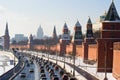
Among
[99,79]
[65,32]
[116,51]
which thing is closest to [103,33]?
[116,51]

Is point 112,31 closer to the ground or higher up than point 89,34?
closer to the ground

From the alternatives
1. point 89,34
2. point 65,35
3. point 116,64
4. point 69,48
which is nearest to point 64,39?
point 65,35

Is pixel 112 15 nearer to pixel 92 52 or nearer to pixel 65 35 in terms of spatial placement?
pixel 92 52

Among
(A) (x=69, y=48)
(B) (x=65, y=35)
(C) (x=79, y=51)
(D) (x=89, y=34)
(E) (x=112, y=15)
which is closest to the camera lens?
(E) (x=112, y=15)

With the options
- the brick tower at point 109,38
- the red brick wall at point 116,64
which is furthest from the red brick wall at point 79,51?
the red brick wall at point 116,64

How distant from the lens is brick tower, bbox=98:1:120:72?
60.0m

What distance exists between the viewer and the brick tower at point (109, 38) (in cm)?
5997

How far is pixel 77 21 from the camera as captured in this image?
352ft

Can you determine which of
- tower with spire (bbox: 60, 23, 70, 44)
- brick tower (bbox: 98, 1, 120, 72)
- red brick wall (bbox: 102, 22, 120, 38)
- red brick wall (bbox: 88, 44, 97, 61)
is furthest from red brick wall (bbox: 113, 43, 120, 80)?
tower with spire (bbox: 60, 23, 70, 44)

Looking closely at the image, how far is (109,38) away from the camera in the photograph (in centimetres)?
6028

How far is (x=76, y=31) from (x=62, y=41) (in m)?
19.7

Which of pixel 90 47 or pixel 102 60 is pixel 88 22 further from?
pixel 102 60

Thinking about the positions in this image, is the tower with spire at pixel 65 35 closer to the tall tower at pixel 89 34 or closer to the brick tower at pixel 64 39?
the brick tower at pixel 64 39

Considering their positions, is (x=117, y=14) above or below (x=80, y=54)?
above
